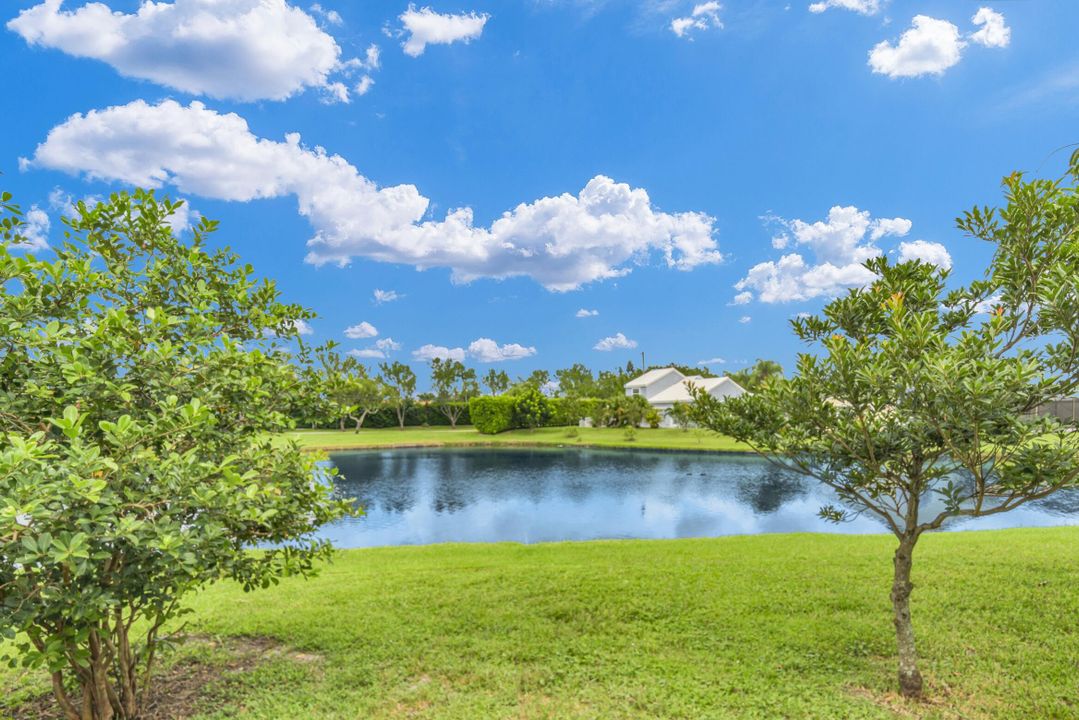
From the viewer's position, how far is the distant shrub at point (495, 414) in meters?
47.2

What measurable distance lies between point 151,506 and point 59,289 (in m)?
1.71

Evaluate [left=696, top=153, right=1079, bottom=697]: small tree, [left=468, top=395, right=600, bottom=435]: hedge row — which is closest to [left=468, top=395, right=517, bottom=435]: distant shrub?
[left=468, top=395, right=600, bottom=435]: hedge row

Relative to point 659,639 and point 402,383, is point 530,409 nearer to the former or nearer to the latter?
point 402,383

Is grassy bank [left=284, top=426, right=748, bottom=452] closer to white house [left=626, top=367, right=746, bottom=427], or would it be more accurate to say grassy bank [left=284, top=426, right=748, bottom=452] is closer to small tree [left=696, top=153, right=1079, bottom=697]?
white house [left=626, top=367, right=746, bottom=427]

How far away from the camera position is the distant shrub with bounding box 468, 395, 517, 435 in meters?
47.2

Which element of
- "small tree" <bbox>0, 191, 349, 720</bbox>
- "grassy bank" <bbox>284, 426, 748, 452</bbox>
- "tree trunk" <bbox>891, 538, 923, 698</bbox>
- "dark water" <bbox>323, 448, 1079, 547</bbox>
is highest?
"small tree" <bbox>0, 191, 349, 720</bbox>

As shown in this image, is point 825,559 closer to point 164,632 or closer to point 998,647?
point 998,647

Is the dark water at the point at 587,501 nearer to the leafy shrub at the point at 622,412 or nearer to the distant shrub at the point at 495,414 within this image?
the leafy shrub at the point at 622,412

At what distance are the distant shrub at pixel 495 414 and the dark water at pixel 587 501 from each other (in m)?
14.4

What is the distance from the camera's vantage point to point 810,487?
877 inches

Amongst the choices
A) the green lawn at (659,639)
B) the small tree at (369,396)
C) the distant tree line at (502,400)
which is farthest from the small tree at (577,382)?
the green lawn at (659,639)

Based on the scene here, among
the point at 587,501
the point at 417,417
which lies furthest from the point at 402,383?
the point at 587,501

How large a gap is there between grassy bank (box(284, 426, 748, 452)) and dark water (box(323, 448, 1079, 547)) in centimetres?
356

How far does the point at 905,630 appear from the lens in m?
4.25
